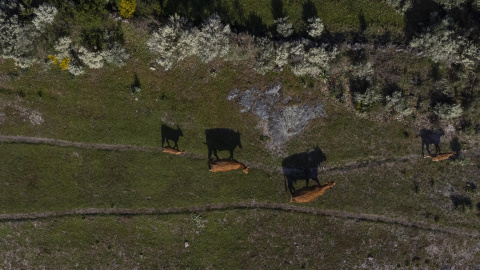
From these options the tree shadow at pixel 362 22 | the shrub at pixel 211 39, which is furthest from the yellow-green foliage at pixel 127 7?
the tree shadow at pixel 362 22

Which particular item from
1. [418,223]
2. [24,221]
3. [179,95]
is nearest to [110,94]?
[179,95]

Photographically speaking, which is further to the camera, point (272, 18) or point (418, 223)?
point (418, 223)

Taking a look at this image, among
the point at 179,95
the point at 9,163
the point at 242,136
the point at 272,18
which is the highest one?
the point at 272,18

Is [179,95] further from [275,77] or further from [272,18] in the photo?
[272,18]

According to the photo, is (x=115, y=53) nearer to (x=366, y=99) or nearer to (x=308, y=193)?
(x=308, y=193)

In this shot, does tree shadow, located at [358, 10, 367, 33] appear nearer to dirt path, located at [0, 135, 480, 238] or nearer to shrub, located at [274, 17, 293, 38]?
shrub, located at [274, 17, 293, 38]

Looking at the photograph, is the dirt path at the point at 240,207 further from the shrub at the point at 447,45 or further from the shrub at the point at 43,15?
the shrub at the point at 43,15
